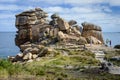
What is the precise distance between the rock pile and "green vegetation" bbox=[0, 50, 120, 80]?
33.9 ft

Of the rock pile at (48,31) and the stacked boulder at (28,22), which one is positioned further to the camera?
the stacked boulder at (28,22)

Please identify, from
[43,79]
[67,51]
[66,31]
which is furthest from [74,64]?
[66,31]

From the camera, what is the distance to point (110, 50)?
62.5 meters

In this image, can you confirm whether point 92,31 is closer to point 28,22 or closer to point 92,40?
point 92,40

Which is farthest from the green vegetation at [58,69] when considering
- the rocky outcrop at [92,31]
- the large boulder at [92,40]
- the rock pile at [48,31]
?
the rocky outcrop at [92,31]

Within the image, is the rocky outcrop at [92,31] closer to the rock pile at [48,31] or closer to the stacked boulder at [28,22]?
the rock pile at [48,31]

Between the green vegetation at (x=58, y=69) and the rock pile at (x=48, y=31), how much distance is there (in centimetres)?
1033

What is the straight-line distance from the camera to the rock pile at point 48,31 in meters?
69.7

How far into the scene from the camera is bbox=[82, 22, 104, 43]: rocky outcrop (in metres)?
74.9

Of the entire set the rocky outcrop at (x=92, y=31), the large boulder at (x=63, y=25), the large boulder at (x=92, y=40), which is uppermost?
the large boulder at (x=63, y=25)

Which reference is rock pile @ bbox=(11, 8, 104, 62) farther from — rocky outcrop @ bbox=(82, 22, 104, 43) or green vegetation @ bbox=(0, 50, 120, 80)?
green vegetation @ bbox=(0, 50, 120, 80)

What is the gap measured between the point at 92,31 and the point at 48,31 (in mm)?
9011

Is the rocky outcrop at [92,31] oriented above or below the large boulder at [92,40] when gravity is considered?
above

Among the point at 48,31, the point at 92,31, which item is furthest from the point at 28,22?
the point at 92,31
